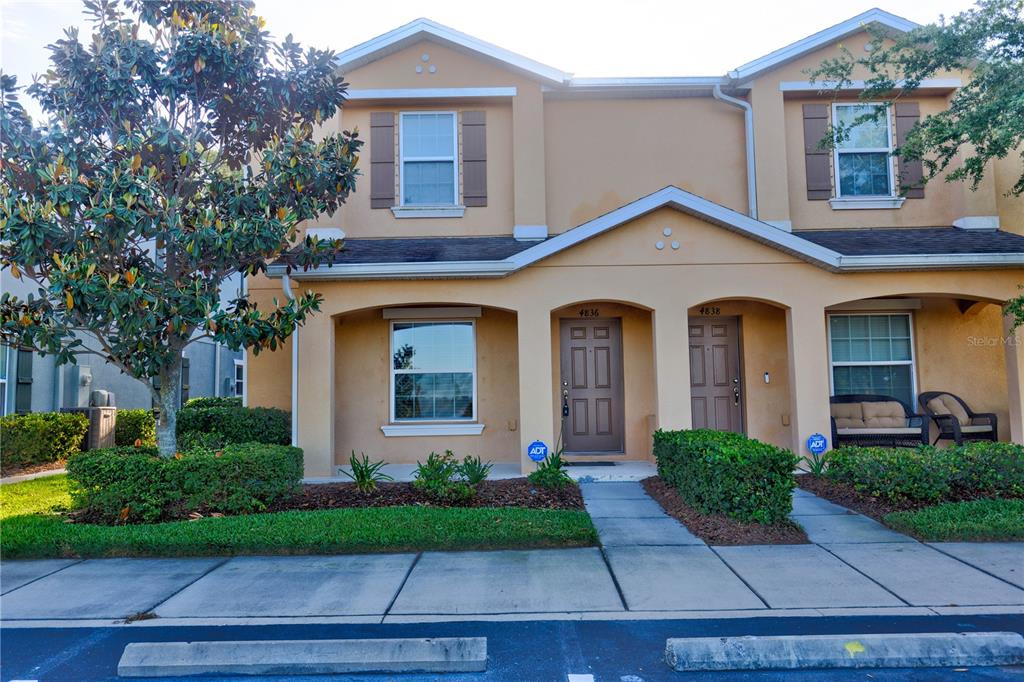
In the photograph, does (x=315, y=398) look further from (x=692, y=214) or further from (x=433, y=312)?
(x=692, y=214)

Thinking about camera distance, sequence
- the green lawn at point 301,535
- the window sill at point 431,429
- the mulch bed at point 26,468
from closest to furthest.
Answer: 1. the green lawn at point 301,535
2. the window sill at point 431,429
3. the mulch bed at point 26,468

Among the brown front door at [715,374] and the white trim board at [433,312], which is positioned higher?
the white trim board at [433,312]

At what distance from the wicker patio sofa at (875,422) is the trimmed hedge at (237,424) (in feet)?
28.4

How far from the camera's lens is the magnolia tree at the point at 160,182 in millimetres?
7215

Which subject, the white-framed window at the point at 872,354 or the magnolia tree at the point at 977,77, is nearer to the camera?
the magnolia tree at the point at 977,77

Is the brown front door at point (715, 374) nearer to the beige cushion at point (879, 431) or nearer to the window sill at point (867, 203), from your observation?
the beige cushion at point (879, 431)

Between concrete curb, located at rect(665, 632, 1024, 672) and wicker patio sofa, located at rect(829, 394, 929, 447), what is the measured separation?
6.51 metres

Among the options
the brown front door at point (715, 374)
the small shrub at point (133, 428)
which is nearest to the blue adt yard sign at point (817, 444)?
the brown front door at point (715, 374)

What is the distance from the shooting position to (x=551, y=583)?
18.0 ft

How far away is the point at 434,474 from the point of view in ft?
26.5

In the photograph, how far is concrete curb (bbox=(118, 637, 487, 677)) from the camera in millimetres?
4094

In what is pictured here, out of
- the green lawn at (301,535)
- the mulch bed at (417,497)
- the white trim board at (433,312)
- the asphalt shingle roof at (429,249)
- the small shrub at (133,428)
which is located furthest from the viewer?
the small shrub at (133,428)

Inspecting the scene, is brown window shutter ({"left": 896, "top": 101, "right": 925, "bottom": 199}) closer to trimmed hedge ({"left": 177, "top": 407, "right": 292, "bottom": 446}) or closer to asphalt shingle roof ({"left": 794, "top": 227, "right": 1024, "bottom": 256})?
asphalt shingle roof ({"left": 794, "top": 227, "right": 1024, "bottom": 256})

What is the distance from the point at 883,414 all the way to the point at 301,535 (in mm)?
9133
